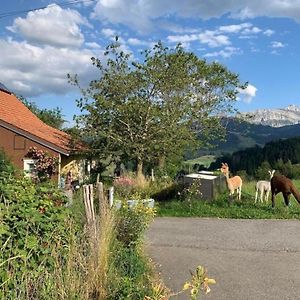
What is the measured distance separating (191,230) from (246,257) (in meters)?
3.11

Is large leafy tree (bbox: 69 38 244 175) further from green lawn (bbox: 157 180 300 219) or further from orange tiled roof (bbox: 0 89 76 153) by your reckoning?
green lawn (bbox: 157 180 300 219)

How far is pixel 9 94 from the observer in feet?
106

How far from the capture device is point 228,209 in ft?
47.1

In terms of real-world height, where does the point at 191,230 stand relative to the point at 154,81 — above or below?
below

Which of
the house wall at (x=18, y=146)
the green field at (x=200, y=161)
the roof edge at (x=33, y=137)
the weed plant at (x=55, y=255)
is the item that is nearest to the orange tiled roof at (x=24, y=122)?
the roof edge at (x=33, y=137)

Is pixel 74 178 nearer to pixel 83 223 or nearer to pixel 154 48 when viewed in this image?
pixel 154 48

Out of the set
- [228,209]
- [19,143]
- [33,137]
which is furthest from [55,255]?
[19,143]

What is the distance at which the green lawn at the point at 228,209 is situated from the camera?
13656 millimetres


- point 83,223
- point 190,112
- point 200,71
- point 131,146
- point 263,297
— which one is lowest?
point 263,297

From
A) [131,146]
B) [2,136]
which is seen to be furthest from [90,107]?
[2,136]

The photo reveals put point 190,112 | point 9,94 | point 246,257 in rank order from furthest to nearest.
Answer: point 9,94 → point 190,112 → point 246,257

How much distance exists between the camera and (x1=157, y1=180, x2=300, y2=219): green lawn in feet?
44.8

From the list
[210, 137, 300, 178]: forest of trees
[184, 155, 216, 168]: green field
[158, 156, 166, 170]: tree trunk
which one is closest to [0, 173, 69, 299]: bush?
[158, 156, 166, 170]: tree trunk

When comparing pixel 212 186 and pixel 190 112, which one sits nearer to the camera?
pixel 212 186
